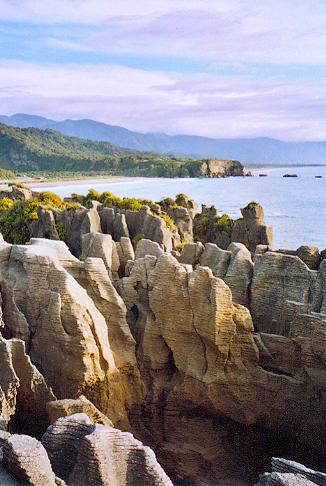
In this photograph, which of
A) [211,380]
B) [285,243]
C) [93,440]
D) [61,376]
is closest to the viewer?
[93,440]

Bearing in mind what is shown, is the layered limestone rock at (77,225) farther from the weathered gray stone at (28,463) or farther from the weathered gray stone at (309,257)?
the weathered gray stone at (28,463)

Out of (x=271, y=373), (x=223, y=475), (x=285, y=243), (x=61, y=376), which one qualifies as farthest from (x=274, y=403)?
(x=285, y=243)

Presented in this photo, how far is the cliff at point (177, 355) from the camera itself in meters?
14.5

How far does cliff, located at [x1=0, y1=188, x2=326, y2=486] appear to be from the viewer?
14531 millimetres

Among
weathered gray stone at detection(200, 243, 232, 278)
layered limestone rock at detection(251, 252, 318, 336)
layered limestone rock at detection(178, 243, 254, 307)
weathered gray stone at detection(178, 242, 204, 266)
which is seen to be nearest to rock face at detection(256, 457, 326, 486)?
layered limestone rock at detection(251, 252, 318, 336)

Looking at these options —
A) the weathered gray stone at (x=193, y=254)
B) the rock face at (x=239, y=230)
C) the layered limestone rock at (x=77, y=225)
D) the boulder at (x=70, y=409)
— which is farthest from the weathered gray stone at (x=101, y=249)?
the rock face at (x=239, y=230)

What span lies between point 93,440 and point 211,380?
650 centimetres

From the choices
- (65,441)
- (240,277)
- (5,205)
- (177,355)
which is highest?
(240,277)

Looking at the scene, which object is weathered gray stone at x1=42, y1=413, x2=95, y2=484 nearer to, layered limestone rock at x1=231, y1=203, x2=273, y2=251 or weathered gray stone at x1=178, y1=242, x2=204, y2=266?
weathered gray stone at x1=178, y1=242, x2=204, y2=266

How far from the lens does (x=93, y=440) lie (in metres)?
9.48

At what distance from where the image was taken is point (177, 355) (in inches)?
639

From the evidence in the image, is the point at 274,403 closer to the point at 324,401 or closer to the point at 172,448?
the point at 324,401

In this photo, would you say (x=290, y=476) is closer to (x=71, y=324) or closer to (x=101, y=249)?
(x=71, y=324)

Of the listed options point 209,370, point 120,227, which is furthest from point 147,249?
point 120,227
